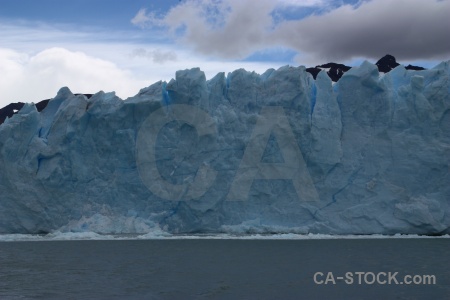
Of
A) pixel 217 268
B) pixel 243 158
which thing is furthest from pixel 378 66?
pixel 217 268

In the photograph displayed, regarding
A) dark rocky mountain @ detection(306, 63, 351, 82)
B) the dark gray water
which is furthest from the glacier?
dark rocky mountain @ detection(306, 63, 351, 82)

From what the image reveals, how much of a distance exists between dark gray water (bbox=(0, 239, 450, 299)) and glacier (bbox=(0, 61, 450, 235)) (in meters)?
1.08

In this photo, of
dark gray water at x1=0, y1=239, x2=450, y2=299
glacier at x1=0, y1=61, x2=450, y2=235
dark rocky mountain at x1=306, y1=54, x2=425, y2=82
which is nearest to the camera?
dark gray water at x1=0, y1=239, x2=450, y2=299

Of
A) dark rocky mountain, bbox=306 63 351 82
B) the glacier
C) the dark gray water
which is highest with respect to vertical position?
dark rocky mountain, bbox=306 63 351 82

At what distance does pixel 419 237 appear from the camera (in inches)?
831

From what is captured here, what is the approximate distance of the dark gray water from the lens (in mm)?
11375

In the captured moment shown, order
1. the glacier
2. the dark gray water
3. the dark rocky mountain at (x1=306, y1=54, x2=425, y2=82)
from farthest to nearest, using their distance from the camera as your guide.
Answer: the dark rocky mountain at (x1=306, y1=54, x2=425, y2=82) < the glacier < the dark gray water

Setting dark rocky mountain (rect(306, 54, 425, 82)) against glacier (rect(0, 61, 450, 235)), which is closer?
glacier (rect(0, 61, 450, 235))

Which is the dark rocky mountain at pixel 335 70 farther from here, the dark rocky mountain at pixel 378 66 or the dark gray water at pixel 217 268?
the dark gray water at pixel 217 268

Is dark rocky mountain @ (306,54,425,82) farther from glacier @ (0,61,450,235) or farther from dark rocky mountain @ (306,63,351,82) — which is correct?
glacier @ (0,61,450,235)

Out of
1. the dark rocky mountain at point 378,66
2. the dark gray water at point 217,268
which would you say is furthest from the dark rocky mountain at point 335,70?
the dark gray water at point 217,268

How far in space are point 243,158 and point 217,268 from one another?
7896mm

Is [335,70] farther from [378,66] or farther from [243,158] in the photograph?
[243,158]

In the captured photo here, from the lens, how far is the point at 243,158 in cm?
2194
